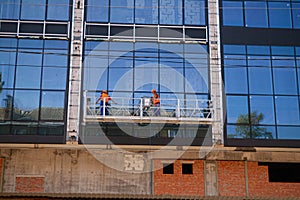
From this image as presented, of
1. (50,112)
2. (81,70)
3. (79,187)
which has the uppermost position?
(81,70)

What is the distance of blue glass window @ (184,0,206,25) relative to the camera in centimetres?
2045

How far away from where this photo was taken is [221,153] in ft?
64.5

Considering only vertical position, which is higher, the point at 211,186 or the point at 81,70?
the point at 81,70

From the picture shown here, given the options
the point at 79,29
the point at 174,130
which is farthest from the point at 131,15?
the point at 174,130

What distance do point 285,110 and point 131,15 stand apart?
26.8 ft

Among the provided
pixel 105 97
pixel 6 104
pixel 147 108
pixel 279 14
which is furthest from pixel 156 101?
pixel 279 14

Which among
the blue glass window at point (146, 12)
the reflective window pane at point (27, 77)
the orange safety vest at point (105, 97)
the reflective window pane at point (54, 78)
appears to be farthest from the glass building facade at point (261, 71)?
the reflective window pane at point (27, 77)

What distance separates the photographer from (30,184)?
1912cm

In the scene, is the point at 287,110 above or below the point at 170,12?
below

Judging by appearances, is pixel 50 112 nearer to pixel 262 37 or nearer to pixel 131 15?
pixel 131 15

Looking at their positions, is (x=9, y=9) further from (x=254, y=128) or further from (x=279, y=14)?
(x=279, y=14)

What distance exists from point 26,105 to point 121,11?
19.8 ft

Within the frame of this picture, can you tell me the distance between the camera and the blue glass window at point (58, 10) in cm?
1998

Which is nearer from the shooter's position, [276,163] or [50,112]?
[50,112]
